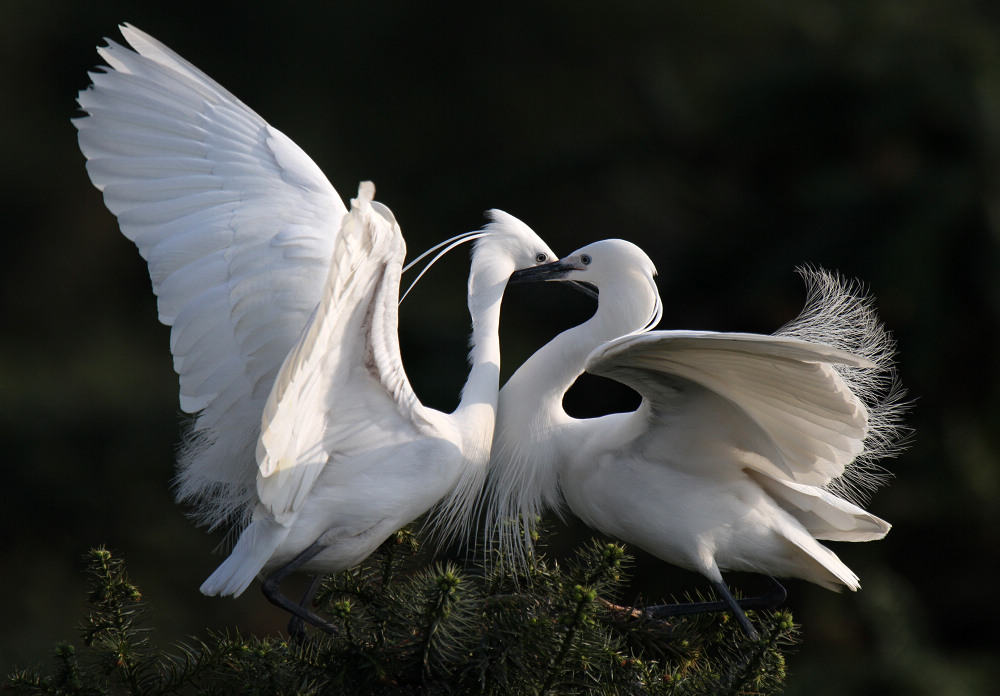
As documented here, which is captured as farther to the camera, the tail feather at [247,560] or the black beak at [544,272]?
the black beak at [544,272]

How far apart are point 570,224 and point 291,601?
Result: 128 inches

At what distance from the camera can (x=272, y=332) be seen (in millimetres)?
1740

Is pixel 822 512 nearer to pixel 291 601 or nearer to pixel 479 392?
pixel 479 392

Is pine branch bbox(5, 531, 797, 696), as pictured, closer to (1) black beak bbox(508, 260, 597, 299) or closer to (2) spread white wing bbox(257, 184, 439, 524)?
(2) spread white wing bbox(257, 184, 439, 524)

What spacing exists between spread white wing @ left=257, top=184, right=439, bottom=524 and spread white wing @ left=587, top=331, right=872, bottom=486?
33 centimetres

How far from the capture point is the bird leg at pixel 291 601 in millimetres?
1654

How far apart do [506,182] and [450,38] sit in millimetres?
2840

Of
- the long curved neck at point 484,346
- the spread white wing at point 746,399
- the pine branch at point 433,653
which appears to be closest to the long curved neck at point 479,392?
the long curved neck at point 484,346

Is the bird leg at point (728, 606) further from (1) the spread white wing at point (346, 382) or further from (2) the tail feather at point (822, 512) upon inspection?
(1) the spread white wing at point (346, 382)

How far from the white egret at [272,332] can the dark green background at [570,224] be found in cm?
55

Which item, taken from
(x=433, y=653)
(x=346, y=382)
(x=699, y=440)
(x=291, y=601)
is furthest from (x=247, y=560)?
(x=699, y=440)

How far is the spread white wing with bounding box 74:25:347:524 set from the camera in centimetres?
176

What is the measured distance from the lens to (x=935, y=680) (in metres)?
3.04

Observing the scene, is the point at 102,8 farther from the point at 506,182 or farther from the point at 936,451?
the point at 936,451
